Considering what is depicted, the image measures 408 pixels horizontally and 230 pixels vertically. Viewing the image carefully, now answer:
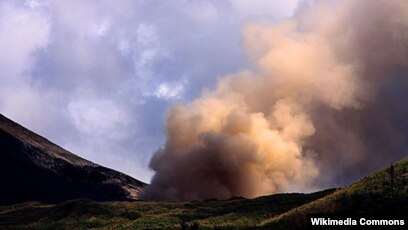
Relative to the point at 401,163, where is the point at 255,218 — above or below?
below

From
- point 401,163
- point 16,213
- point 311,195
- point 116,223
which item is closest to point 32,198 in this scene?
point 16,213

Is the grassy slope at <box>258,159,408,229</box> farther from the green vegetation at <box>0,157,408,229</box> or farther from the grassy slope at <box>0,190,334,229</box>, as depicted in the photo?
the grassy slope at <box>0,190,334,229</box>

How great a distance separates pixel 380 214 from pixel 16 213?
88.8m

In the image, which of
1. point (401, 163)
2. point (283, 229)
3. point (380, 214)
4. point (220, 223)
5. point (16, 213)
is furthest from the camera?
point (16, 213)

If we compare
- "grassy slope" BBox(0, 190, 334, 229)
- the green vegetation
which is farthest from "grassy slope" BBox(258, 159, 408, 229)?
"grassy slope" BBox(0, 190, 334, 229)

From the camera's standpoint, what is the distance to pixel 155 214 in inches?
3361

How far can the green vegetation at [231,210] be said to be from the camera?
147 ft

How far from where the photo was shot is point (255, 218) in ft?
238

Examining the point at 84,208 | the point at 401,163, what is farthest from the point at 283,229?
the point at 84,208

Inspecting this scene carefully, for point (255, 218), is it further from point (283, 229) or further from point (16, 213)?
point (16, 213)

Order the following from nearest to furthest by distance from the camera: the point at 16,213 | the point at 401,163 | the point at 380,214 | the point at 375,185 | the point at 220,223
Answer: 1. the point at 380,214
2. the point at 375,185
3. the point at 401,163
4. the point at 220,223
5. the point at 16,213

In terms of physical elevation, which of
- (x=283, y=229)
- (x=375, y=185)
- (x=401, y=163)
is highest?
(x=401, y=163)

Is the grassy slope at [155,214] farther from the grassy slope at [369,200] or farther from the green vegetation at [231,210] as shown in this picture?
the grassy slope at [369,200]

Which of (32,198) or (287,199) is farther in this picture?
(32,198)
